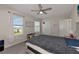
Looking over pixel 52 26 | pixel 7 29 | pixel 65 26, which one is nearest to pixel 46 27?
pixel 52 26

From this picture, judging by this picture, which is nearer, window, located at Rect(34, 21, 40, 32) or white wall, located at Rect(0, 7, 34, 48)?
window, located at Rect(34, 21, 40, 32)

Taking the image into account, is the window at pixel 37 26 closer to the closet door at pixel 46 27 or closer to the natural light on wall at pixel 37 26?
the natural light on wall at pixel 37 26

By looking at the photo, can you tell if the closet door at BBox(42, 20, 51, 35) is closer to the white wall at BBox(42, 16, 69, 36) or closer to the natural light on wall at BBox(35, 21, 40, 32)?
the white wall at BBox(42, 16, 69, 36)

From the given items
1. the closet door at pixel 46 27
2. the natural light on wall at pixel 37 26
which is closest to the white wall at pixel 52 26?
the closet door at pixel 46 27

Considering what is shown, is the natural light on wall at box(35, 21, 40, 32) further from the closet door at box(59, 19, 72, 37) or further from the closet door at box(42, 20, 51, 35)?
the closet door at box(59, 19, 72, 37)

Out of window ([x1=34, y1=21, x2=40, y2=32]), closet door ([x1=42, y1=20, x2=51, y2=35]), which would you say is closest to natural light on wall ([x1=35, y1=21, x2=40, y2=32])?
window ([x1=34, y1=21, x2=40, y2=32])

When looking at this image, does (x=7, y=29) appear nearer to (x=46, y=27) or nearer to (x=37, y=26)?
(x=37, y=26)

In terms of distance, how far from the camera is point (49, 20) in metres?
2.19

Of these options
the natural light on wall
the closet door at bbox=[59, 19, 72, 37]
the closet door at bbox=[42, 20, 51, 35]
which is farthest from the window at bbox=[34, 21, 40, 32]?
the closet door at bbox=[59, 19, 72, 37]

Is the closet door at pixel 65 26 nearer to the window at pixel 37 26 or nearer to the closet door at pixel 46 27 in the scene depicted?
the closet door at pixel 46 27

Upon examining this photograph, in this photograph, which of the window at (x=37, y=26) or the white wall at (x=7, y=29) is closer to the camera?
the window at (x=37, y=26)

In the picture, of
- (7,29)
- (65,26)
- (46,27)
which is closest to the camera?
(65,26)

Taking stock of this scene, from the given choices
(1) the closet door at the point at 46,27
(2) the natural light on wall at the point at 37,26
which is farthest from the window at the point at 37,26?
(1) the closet door at the point at 46,27
